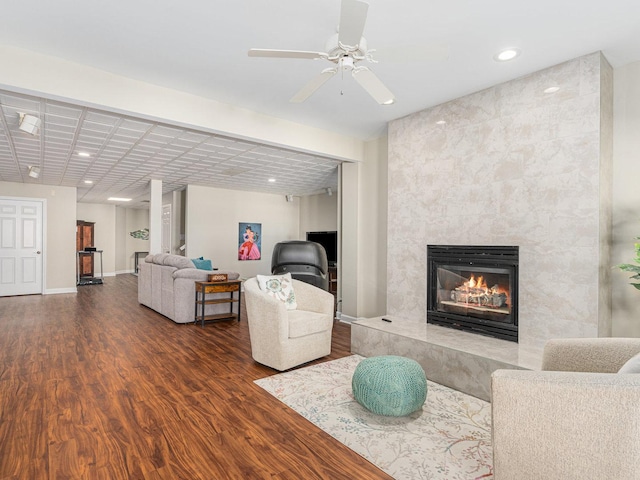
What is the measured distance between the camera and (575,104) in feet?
9.66

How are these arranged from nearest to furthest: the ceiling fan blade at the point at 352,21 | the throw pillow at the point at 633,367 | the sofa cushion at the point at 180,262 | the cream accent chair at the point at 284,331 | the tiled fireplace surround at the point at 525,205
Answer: the throw pillow at the point at 633,367 → the ceiling fan blade at the point at 352,21 → the tiled fireplace surround at the point at 525,205 → the cream accent chair at the point at 284,331 → the sofa cushion at the point at 180,262

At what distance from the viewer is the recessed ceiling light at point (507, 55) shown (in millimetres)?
2846

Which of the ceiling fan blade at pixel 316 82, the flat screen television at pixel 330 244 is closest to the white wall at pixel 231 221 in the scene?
the flat screen television at pixel 330 244

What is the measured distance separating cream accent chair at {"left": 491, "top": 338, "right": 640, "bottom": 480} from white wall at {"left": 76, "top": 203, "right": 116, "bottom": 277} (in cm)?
1297

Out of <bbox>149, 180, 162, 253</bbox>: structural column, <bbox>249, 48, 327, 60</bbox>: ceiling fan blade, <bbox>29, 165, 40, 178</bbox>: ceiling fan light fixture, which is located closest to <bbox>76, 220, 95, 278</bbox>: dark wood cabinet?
<bbox>149, 180, 162, 253</bbox>: structural column

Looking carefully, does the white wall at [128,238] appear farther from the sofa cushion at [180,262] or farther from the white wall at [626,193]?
the white wall at [626,193]

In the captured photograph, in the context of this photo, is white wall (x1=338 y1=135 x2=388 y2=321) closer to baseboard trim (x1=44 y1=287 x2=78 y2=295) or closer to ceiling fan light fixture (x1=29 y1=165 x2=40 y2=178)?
ceiling fan light fixture (x1=29 y1=165 x2=40 y2=178)

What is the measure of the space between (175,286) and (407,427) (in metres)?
4.02

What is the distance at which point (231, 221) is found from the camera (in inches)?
344

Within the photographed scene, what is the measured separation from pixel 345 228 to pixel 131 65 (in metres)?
3.44

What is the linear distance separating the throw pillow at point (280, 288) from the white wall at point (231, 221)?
495 centimetres

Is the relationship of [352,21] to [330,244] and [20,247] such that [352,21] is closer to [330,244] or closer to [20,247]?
[330,244]

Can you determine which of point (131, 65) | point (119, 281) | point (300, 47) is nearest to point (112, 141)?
point (131, 65)

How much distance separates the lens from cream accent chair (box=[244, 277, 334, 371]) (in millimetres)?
3203
